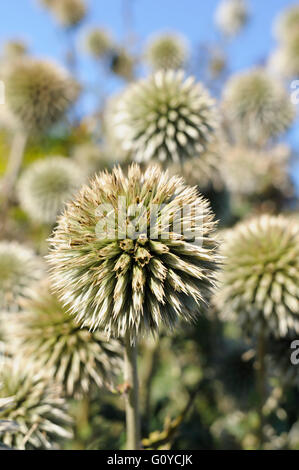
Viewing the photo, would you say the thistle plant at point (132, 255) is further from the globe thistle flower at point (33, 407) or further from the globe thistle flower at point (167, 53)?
the globe thistle flower at point (167, 53)

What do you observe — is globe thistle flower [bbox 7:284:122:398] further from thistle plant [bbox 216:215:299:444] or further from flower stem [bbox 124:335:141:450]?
thistle plant [bbox 216:215:299:444]

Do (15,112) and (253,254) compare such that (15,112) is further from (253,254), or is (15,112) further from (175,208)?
(175,208)

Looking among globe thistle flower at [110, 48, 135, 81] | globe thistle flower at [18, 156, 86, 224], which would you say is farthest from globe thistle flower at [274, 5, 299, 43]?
globe thistle flower at [18, 156, 86, 224]

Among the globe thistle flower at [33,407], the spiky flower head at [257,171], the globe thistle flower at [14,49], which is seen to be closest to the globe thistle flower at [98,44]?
the globe thistle flower at [14,49]

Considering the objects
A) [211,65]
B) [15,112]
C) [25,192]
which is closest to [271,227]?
[25,192]

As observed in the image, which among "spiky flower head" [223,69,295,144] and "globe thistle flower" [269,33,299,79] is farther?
"globe thistle flower" [269,33,299,79]

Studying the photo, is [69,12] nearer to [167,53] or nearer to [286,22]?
[167,53]
